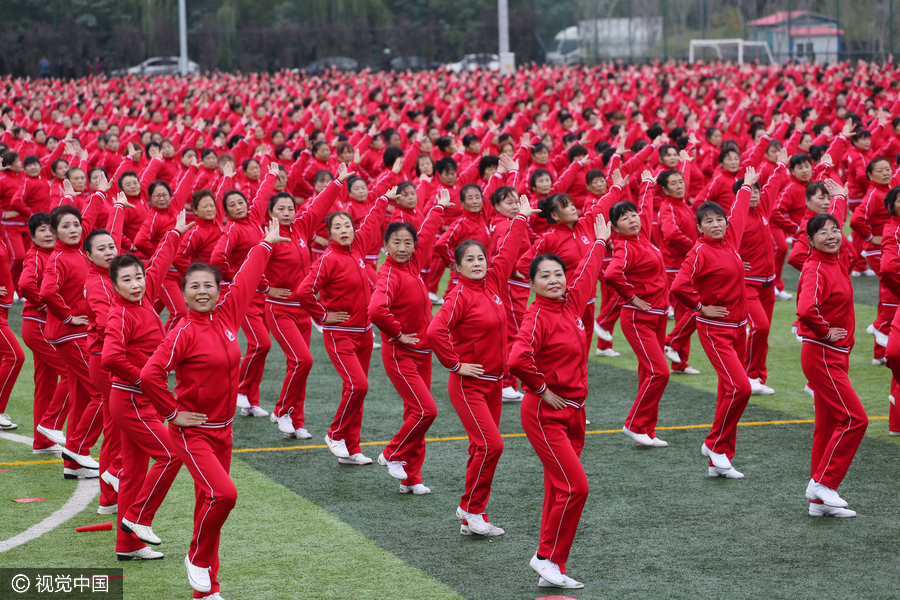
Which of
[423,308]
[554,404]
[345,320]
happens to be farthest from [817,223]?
[345,320]

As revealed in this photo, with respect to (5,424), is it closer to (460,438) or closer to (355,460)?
(355,460)

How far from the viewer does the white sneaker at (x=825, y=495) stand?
21.1ft

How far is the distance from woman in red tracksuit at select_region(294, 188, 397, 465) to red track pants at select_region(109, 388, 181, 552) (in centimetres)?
203

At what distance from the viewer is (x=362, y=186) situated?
34.7ft

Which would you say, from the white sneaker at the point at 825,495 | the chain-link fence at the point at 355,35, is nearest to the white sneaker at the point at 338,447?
the white sneaker at the point at 825,495

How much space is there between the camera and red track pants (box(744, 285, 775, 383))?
888 centimetres

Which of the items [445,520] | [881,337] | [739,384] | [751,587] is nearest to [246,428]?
[445,520]

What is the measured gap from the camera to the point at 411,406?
7188 mm

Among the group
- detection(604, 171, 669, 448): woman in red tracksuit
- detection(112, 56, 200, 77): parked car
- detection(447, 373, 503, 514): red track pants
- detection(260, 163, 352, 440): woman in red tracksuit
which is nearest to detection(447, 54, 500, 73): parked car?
detection(112, 56, 200, 77): parked car

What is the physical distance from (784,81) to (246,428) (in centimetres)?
2136

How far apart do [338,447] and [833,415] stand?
142 inches

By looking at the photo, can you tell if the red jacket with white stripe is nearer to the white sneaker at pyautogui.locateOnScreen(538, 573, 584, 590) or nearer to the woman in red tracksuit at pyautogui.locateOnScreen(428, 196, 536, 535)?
the woman in red tracksuit at pyautogui.locateOnScreen(428, 196, 536, 535)

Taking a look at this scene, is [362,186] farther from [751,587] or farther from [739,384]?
[751,587]

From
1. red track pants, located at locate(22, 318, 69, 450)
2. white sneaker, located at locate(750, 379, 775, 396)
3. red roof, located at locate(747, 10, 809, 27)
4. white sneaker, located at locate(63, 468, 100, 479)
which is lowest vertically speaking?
white sneaker, located at locate(750, 379, 775, 396)
